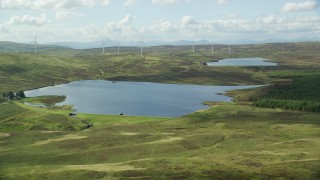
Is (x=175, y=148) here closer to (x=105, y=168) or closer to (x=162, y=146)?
(x=162, y=146)

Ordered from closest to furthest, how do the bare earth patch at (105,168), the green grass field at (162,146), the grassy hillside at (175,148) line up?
the grassy hillside at (175,148) < the green grass field at (162,146) < the bare earth patch at (105,168)

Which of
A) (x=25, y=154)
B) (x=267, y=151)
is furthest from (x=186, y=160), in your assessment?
(x=25, y=154)

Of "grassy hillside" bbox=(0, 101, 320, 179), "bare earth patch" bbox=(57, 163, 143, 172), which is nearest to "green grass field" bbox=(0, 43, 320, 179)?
"grassy hillside" bbox=(0, 101, 320, 179)

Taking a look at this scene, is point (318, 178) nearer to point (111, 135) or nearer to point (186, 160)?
point (186, 160)

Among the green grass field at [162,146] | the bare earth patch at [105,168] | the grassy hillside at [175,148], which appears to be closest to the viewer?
the grassy hillside at [175,148]

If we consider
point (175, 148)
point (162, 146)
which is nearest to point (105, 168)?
point (162, 146)

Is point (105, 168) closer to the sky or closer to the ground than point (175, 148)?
closer to the sky

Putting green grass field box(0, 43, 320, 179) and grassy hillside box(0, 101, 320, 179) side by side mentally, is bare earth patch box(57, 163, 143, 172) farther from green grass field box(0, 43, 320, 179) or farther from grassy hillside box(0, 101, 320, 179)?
→ green grass field box(0, 43, 320, 179)

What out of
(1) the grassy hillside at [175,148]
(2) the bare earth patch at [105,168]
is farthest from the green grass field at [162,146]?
(2) the bare earth patch at [105,168]

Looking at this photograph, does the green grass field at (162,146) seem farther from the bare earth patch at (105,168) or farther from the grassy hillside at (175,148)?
the bare earth patch at (105,168)

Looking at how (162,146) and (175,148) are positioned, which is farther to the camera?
(162,146)

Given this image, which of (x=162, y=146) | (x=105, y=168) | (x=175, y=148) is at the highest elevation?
(x=105, y=168)
